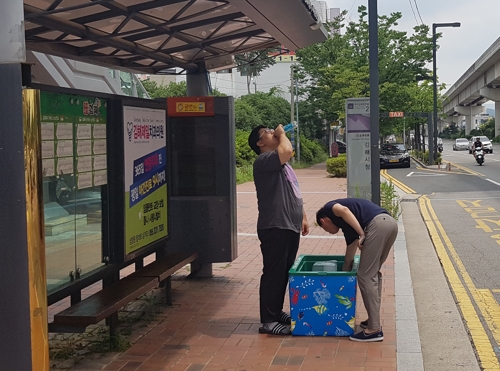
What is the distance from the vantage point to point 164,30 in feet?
22.2

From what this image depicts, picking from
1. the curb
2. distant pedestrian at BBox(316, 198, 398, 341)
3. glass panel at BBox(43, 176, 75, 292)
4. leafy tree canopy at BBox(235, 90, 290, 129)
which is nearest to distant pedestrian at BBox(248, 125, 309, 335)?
distant pedestrian at BBox(316, 198, 398, 341)

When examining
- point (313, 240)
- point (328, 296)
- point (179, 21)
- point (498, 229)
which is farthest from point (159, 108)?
point (498, 229)

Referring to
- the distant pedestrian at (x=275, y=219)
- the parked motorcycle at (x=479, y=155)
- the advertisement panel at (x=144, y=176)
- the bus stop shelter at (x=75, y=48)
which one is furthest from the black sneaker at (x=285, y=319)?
the parked motorcycle at (x=479, y=155)

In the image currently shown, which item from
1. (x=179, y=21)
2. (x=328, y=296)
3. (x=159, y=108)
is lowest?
→ (x=328, y=296)

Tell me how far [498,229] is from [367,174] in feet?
9.93

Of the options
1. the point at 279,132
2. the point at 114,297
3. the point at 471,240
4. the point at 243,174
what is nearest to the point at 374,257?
the point at 279,132

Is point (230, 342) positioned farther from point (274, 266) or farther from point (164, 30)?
point (164, 30)

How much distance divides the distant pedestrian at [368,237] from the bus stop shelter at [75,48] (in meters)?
1.79

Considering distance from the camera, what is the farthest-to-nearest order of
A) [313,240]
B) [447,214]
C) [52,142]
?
[447,214] → [313,240] → [52,142]

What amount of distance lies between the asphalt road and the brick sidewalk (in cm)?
86

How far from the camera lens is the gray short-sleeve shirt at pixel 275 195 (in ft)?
19.6

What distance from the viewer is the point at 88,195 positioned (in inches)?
234

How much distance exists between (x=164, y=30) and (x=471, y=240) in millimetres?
7227

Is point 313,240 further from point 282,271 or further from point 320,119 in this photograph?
point 320,119
